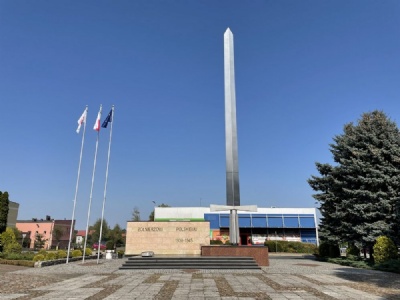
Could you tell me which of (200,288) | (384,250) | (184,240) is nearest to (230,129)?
(184,240)

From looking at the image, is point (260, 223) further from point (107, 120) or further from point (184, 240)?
point (107, 120)

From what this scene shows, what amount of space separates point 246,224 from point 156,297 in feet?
139

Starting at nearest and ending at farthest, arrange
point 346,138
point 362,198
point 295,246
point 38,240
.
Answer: point 362,198 < point 346,138 < point 295,246 < point 38,240

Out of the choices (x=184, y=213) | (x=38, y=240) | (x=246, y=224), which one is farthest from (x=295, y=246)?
(x=38, y=240)

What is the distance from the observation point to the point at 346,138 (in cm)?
2541

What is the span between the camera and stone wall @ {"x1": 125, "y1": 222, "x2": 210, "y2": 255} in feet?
85.4

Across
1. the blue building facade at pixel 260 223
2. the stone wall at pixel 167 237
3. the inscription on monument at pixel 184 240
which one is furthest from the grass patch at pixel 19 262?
the blue building facade at pixel 260 223

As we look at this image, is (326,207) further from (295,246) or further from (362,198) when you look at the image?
(295,246)

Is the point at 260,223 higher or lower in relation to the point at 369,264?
higher

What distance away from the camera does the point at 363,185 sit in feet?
75.9

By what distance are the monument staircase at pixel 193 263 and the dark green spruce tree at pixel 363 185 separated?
378 inches

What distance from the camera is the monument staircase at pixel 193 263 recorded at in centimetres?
1781

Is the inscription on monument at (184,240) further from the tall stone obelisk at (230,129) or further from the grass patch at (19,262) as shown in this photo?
the grass patch at (19,262)

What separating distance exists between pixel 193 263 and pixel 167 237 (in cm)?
849
